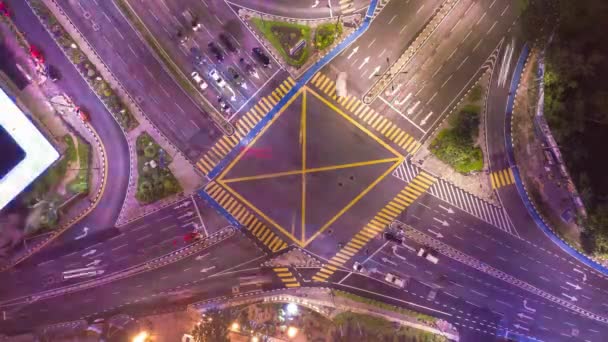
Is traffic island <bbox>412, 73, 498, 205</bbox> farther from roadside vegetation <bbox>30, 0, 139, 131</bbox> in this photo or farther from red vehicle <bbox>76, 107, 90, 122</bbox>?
red vehicle <bbox>76, 107, 90, 122</bbox>

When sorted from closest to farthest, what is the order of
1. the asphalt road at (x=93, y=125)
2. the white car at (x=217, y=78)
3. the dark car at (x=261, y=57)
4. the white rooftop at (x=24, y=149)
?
the white rooftop at (x=24, y=149) < the dark car at (x=261, y=57) < the white car at (x=217, y=78) < the asphalt road at (x=93, y=125)

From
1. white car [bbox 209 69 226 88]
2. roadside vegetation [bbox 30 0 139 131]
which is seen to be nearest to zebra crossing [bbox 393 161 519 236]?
white car [bbox 209 69 226 88]

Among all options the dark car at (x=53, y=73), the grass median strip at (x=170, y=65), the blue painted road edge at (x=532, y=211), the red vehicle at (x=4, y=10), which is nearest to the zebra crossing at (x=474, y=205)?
the blue painted road edge at (x=532, y=211)

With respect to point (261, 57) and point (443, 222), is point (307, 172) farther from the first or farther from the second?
point (443, 222)

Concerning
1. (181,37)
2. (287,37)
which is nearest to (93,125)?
(181,37)

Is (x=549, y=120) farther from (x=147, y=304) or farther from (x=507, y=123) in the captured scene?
(x=147, y=304)

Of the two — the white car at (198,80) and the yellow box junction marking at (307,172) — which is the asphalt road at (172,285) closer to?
the yellow box junction marking at (307,172)
